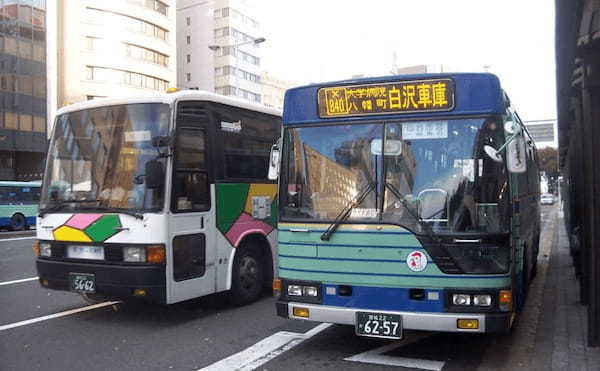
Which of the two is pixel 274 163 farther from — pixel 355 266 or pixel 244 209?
pixel 244 209

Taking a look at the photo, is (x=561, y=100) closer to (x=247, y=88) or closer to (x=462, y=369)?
(x=462, y=369)

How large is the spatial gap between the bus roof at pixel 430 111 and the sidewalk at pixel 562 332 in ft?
8.45

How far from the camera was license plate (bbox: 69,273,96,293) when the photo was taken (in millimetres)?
6855

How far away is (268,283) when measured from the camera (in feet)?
29.0

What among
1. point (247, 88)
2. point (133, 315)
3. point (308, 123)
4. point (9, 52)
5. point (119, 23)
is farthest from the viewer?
point (247, 88)

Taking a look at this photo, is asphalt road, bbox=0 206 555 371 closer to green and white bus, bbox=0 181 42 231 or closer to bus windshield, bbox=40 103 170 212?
bus windshield, bbox=40 103 170 212

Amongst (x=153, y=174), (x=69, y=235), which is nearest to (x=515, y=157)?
(x=153, y=174)

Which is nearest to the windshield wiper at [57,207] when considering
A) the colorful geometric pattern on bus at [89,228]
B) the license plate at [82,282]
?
the colorful geometric pattern on bus at [89,228]

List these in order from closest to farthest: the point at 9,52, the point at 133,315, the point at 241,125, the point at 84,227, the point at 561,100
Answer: the point at 84,227 < the point at 133,315 < the point at 241,125 < the point at 561,100 < the point at 9,52

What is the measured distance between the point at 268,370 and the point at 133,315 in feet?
10.4

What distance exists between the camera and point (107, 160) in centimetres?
697

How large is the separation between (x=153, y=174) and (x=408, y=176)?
2.98 m

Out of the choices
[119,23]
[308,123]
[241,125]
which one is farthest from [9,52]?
[308,123]

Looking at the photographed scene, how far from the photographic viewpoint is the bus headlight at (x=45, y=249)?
733 centimetres
